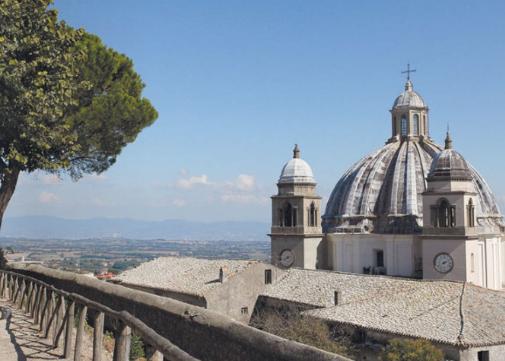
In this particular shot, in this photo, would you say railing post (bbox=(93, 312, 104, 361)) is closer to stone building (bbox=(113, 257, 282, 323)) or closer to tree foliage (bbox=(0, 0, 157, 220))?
tree foliage (bbox=(0, 0, 157, 220))

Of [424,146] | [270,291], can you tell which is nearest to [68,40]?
[270,291]

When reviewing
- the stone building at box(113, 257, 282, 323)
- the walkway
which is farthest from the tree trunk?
the stone building at box(113, 257, 282, 323)

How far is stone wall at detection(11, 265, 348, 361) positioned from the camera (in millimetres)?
6262

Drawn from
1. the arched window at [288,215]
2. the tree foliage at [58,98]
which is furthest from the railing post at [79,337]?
the arched window at [288,215]

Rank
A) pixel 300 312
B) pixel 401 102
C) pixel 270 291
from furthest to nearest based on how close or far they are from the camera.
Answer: pixel 401 102
pixel 270 291
pixel 300 312

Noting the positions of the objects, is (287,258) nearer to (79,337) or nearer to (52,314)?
(52,314)

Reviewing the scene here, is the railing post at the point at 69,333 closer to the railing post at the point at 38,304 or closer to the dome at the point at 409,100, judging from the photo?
the railing post at the point at 38,304

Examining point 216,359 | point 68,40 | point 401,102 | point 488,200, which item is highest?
point 401,102

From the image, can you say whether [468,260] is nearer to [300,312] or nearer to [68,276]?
[300,312]

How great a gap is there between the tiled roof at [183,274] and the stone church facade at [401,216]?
441 centimetres

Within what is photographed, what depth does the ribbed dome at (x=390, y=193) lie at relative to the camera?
40.8m

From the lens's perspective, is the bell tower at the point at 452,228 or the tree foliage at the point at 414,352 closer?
the tree foliage at the point at 414,352

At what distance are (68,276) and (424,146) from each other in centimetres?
3448

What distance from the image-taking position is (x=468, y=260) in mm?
35656
